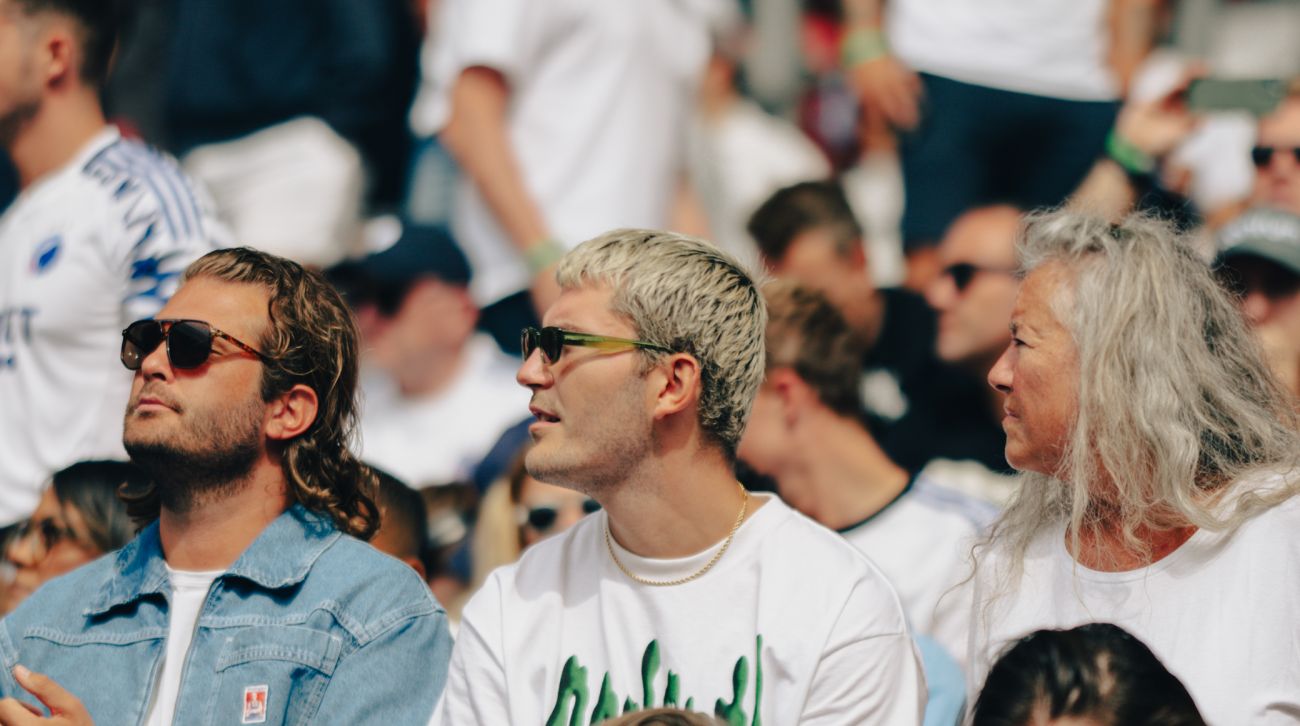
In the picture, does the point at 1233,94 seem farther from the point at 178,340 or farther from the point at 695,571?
the point at 178,340

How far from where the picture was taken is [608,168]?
614 cm

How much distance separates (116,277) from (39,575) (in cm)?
88

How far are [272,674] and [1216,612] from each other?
1.76 metres

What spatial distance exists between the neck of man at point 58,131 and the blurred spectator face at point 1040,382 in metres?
2.99

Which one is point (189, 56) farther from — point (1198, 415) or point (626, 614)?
point (1198, 415)

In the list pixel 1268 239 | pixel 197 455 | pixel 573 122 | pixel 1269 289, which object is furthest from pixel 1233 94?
pixel 197 455

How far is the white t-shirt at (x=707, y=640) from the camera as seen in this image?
3146 mm

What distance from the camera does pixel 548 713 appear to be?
3.24 meters

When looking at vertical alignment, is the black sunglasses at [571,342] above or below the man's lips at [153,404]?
above

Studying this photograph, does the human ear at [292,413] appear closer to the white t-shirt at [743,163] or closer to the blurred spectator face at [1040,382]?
the blurred spectator face at [1040,382]

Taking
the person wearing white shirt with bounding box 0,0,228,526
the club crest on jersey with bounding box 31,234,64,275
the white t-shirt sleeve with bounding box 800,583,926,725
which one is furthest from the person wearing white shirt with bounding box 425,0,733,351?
the white t-shirt sleeve with bounding box 800,583,926,725

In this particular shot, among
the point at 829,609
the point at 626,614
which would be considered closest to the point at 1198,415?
the point at 829,609

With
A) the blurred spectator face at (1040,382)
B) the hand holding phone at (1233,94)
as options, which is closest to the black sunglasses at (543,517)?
the blurred spectator face at (1040,382)

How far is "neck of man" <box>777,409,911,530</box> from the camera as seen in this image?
180 inches
